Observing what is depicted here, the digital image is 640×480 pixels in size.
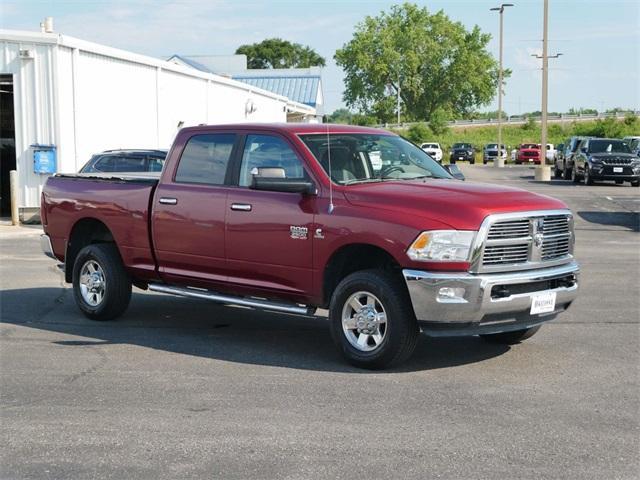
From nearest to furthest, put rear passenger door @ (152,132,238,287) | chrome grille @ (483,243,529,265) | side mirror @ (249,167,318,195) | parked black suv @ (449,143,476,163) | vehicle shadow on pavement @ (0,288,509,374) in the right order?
chrome grille @ (483,243,529,265), side mirror @ (249,167,318,195), vehicle shadow on pavement @ (0,288,509,374), rear passenger door @ (152,132,238,287), parked black suv @ (449,143,476,163)

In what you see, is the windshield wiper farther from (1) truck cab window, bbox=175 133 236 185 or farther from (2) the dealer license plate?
(2) the dealer license plate

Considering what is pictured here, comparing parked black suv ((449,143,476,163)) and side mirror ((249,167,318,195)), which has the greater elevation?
parked black suv ((449,143,476,163))

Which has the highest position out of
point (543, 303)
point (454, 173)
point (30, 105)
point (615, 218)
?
point (30, 105)

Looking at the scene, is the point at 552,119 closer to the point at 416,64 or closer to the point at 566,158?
the point at 416,64

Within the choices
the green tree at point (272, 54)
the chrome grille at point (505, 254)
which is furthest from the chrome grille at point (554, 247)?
the green tree at point (272, 54)

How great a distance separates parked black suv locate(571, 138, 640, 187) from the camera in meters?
33.7

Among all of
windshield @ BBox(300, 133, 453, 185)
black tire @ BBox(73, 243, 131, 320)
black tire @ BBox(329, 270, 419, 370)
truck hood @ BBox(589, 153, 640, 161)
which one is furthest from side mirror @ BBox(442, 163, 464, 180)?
truck hood @ BBox(589, 153, 640, 161)

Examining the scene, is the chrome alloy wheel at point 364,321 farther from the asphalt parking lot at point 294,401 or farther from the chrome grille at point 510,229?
the chrome grille at point 510,229

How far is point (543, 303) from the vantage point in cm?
722

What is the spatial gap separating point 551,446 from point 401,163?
3.47 metres

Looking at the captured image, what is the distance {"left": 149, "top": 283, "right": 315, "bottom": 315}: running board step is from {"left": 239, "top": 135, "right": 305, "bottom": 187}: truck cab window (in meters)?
1.03

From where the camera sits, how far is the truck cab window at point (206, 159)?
27.6 ft

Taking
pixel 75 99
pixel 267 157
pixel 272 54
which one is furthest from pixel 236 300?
pixel 272 54

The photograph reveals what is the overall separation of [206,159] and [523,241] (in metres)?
3.10
